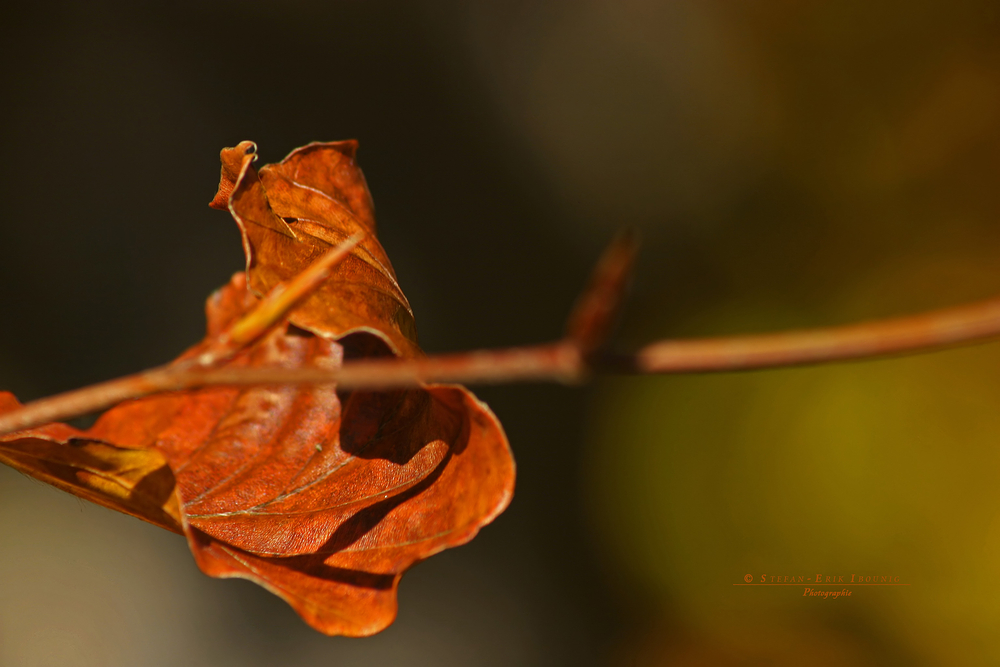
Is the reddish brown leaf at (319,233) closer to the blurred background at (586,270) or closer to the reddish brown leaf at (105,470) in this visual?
the reddish brown leaf at (105,470)

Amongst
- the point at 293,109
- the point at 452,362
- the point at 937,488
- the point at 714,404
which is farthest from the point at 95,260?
the point at 937,488

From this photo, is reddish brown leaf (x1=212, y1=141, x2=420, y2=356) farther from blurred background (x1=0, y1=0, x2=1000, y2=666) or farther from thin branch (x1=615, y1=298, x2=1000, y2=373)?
blurred background (x1=0, y1=0, x2=1000, y2=666)

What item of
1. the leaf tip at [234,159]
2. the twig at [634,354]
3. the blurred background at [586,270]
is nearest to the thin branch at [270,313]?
the twig at [634,354]

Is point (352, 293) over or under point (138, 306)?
over

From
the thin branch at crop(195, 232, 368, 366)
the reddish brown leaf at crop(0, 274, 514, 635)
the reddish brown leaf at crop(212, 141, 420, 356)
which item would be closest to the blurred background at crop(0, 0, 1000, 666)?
the reddish brown leaf at crop(0, 274, 514, 635)

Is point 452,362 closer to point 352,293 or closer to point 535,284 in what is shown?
point 352,293

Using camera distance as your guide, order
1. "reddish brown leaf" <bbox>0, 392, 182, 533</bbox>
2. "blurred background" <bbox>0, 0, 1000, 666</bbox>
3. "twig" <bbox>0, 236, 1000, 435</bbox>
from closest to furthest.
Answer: "twig" <bbox>0, 236, 1000, 435</bbox> → "reddish brown leaf" <bbox>0, 392, 182, 533</bbox> → "blurred background" <bbox>0, 0, 1000, 666</bbox>
